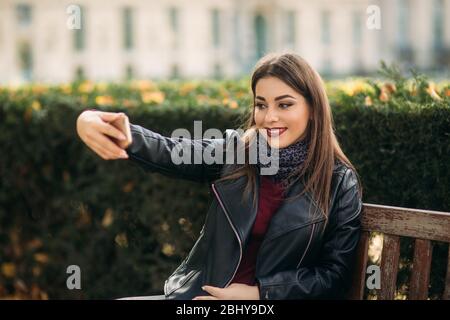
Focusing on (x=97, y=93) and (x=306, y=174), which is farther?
(x=97, y=93)

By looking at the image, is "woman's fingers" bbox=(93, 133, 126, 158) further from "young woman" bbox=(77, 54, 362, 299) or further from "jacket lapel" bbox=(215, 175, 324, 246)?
"jacket lapel" bbox=(215, 175, 324, 246)

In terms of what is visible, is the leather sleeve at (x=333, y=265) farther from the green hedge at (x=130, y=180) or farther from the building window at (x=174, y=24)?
the building window at (x=174, y=24)

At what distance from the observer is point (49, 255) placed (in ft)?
15.9

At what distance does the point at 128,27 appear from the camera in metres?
37.5

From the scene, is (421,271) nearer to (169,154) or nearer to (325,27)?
(169,154)

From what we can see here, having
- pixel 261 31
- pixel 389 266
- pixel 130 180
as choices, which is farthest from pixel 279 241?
pixel 261 31

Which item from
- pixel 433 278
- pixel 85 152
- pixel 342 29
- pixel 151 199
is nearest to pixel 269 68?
pixel 433 278

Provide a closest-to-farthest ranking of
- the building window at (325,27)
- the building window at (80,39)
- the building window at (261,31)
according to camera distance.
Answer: the building window at (80,39)
the building window at (261,31)
the building window at (325,27)

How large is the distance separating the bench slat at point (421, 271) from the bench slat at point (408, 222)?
0.16 feet

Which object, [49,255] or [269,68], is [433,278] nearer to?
[269,68]

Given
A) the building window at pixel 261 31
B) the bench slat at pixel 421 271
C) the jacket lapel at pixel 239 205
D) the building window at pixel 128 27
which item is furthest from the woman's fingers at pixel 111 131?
the building window at pixel 261 31

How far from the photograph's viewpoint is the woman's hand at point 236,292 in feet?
8.82

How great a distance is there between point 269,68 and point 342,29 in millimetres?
38250
